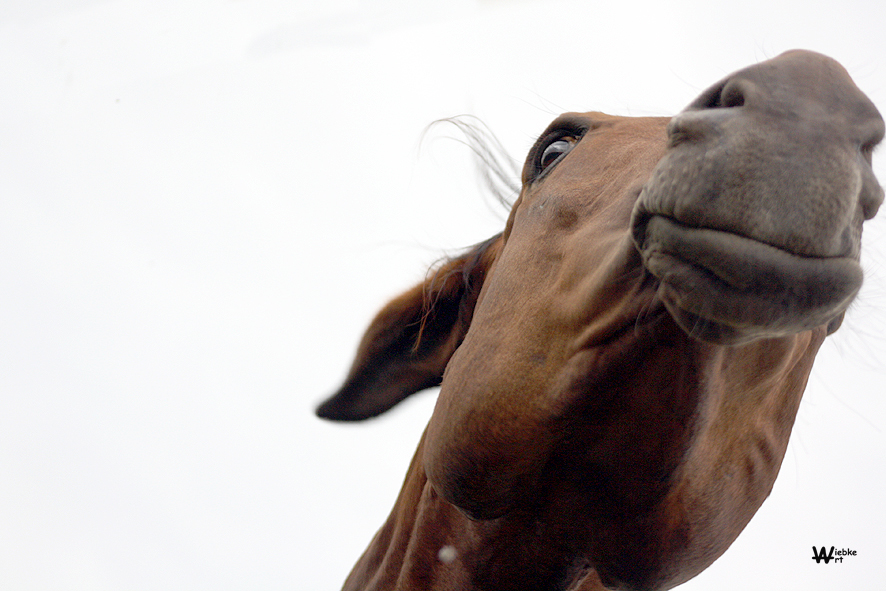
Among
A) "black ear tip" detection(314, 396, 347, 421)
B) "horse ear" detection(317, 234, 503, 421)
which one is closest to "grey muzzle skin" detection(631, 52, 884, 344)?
"horse ear" detection(317, 234, 503, 421)

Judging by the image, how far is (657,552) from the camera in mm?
1261

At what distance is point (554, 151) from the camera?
1.73 meters

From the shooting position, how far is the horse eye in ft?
5.61

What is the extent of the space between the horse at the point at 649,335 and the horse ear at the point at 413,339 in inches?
17.3

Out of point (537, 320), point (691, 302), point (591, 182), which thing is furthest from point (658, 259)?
point (591, 182)

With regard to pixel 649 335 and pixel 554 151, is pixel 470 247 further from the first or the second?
pixel 649 335

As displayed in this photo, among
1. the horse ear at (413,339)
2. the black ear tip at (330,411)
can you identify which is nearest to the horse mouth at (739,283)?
the horse ear at (413,339)

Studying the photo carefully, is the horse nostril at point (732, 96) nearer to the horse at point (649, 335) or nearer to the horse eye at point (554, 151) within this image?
the horse at point (649, 335)

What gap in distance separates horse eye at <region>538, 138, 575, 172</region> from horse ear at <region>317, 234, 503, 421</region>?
1.40 feet

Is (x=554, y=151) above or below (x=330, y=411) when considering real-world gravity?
above

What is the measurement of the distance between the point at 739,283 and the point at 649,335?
0.23 m

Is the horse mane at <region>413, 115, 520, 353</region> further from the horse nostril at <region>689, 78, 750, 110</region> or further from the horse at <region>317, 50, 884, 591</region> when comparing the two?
the horse nostril at <region>689, 78, 750, 110</region>

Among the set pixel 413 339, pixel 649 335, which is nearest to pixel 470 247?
pixel 413 339

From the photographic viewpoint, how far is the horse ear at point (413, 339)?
2.23 metres
